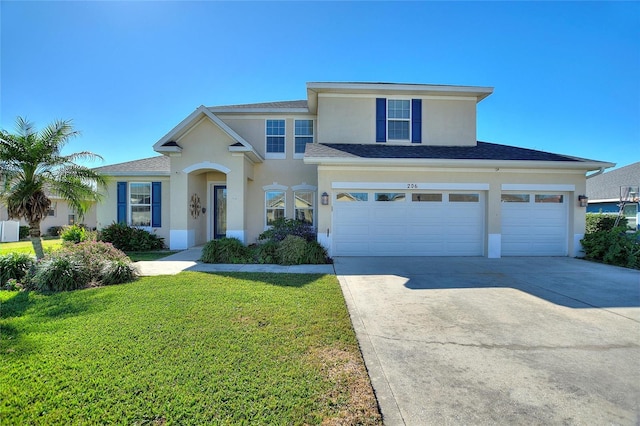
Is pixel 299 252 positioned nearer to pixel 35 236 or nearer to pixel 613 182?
pixel 35 236

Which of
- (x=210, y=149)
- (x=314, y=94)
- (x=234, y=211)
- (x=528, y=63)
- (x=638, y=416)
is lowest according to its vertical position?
(x=638, y=416)

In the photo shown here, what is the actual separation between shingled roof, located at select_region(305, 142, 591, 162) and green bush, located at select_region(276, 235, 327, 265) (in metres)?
3.06

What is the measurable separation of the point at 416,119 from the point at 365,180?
14.1 feet

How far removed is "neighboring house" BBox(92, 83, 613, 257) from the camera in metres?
10.3

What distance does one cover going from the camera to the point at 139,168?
13.1 metres

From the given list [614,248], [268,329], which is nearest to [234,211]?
[268,329]

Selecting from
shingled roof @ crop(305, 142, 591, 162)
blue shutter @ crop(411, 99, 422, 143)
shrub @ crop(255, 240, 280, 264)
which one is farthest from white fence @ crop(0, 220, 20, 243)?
blue shutter @ crop(411, 99, 422, 143)

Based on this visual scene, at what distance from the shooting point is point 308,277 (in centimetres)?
725

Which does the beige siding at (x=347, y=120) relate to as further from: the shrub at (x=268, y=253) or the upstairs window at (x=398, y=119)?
the shrub at (x=268, y=253)

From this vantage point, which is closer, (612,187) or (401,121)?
(401,121)

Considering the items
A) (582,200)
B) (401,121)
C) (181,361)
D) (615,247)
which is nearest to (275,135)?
(401,121)

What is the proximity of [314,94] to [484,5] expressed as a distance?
260 inches

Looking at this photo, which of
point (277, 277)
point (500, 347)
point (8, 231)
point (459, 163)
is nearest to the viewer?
point (500, 347)

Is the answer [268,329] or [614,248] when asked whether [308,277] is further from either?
[614,248]
